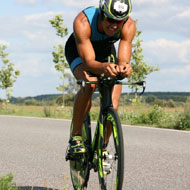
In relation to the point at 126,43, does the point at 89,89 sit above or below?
below

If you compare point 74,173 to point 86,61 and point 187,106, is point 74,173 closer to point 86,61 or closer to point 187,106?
point 86,61

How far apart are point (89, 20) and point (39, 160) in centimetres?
386

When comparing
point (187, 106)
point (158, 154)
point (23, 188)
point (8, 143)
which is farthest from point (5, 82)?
point (23, 188)

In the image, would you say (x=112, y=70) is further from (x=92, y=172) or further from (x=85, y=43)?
(x=92, y=172)

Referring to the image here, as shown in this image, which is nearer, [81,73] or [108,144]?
[108,144]

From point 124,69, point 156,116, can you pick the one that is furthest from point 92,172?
point 156,116

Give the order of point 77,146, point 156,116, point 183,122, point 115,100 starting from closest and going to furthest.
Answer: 1. point 115,100
2. point 77,146
3. point 183,122
4. point 156,116

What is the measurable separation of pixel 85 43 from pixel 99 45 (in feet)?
1.47

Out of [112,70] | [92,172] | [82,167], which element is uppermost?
[112,70]

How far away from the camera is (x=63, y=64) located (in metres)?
25.5

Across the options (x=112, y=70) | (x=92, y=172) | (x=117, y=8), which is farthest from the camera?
(x=92, y=172)

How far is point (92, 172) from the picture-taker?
665cm

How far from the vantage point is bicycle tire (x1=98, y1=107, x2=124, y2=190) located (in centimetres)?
383

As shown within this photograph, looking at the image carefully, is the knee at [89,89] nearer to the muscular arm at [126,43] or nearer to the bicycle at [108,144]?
the bicycle at [108,144]
